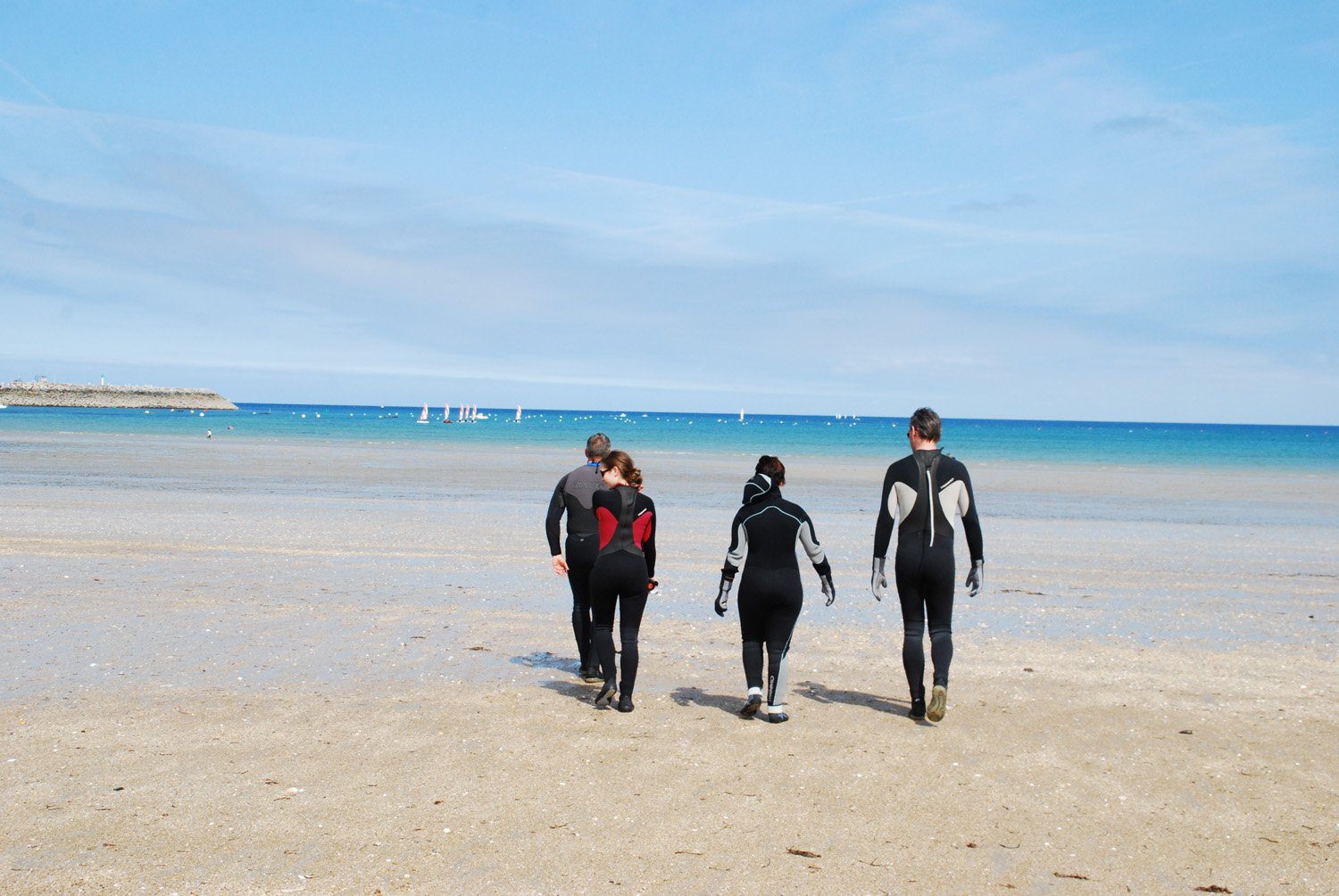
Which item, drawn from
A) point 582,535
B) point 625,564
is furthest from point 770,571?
point 582,535

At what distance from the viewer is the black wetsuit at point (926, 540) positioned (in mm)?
7863

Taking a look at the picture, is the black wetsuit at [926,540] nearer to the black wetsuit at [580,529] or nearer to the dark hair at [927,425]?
the dark hair at [927,425]

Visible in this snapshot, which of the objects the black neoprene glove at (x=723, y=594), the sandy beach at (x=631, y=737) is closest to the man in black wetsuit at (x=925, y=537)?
the sandy beach at (x=631, y=737)

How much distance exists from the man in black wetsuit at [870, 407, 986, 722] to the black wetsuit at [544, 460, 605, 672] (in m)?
2.45

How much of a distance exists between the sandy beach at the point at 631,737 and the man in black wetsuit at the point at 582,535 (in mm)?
470

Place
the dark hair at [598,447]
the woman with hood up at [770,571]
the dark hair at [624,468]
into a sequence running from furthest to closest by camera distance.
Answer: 1. the dark hair at [598,447]
2. the dark hair at [624,468]
3. the woman with hood up at [770,571]

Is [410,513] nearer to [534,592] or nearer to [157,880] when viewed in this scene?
[534,592]

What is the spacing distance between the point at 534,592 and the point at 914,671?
6.65 m

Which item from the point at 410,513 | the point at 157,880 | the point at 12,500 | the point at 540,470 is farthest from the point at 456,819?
the point at 540,470

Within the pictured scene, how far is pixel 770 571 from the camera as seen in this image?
7.82 metres

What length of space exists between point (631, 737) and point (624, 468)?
212 centimetres

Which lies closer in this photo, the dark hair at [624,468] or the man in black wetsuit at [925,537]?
the man in black wetsuit at [925,537]

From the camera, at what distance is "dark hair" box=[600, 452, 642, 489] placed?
27.1ft

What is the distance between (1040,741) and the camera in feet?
24.4
